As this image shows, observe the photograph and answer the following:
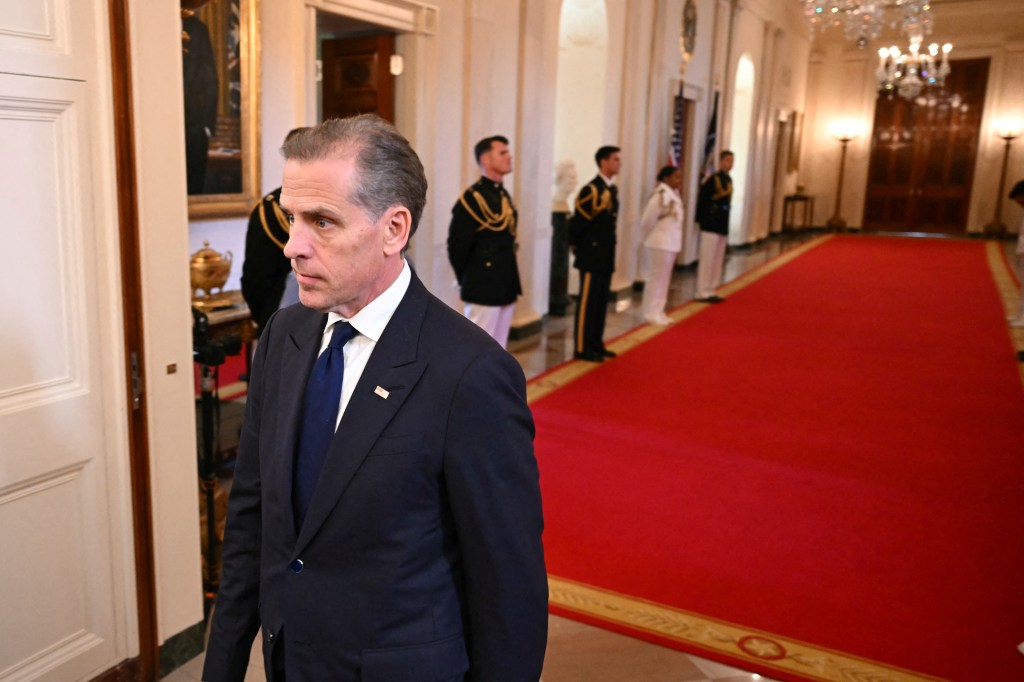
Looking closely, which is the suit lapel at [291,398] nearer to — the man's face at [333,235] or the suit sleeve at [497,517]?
the man's face at [333,235]

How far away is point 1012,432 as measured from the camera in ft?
19.6

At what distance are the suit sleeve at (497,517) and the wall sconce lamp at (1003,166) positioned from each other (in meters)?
22.1

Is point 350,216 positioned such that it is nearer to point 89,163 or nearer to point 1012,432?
point 89,163

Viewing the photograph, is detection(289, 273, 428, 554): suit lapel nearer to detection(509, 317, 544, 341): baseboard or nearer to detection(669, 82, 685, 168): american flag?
detection(509, 317, 544, 341): baseboard

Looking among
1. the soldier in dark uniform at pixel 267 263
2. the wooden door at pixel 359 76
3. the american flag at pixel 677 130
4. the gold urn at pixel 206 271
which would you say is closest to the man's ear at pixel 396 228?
the soldier in dark uniform at pixel 267 263

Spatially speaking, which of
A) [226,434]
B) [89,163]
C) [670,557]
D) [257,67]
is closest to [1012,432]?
[670,557]

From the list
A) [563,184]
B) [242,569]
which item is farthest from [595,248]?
[242,569]

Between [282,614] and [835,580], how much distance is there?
2971 millimetres

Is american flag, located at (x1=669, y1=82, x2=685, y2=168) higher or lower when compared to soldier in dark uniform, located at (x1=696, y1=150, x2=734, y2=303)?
higher

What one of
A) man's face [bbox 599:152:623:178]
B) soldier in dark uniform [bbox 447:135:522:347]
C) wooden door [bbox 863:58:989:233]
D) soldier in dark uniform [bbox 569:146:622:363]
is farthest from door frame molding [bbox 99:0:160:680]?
wooden door [bbox 863:58:989:233]

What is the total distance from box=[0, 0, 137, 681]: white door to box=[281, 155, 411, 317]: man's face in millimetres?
1230

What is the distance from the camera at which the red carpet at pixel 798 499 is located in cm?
340

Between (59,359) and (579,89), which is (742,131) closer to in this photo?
(579,89)

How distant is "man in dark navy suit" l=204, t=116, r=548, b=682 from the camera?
4.63ft
